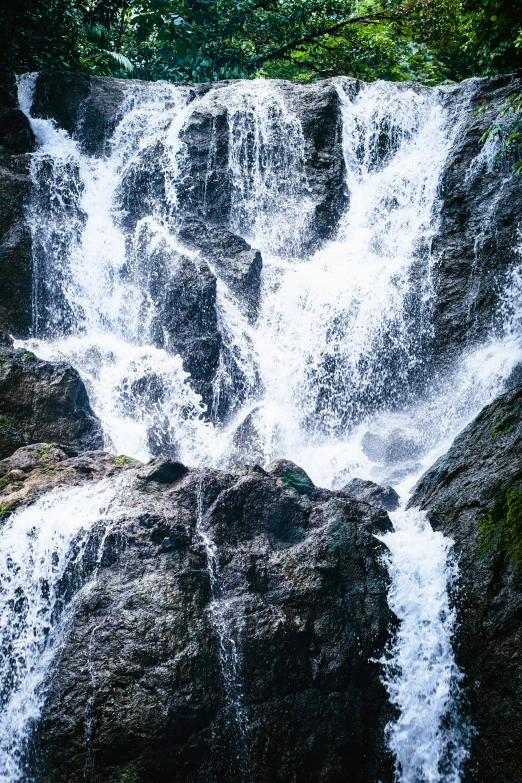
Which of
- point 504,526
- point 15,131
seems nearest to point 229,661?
point 504,526

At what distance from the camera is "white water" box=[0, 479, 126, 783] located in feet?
16.2

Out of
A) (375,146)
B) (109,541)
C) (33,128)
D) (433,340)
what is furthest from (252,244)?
(109,541)

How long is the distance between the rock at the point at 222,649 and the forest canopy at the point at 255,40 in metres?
11.0

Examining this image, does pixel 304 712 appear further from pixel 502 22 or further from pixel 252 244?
pixel 502 22

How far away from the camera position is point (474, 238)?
9.84 meters

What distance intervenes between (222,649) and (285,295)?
265 inches

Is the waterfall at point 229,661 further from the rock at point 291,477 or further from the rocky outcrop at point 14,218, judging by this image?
the rocky outcrop at point 14,218

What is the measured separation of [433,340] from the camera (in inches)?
382

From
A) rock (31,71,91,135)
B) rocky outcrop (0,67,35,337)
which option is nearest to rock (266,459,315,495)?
rocky outcrop (0,67,35,337)

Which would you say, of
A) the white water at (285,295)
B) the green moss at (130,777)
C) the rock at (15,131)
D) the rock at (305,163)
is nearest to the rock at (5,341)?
the white water at (285,295)

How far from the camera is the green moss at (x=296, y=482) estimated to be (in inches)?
257

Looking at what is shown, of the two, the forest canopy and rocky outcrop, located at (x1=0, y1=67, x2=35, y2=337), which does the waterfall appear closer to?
rocky outcrop, located at (x1=0, y1=67, x2=35, y2=337)

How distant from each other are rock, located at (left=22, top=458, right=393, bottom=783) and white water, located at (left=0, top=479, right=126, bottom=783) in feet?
0.47

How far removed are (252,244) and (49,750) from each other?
8.92 metres
